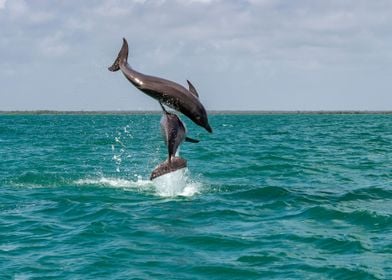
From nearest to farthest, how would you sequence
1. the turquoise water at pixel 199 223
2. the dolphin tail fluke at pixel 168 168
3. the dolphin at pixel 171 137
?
the turquoise water at pixel 199 223 < the dolphin at pixel 171 137 < the dolphin tail fluke at pixel 168 168

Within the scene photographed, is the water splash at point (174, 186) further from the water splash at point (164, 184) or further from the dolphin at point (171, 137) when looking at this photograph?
the dolphin at point (171, 137)

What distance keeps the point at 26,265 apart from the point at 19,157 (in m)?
25.3

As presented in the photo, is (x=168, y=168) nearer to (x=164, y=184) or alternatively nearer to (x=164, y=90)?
(x=164, y=90)

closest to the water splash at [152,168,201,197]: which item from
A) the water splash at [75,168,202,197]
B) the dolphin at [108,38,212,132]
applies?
the water splash at [75,168,202,197]

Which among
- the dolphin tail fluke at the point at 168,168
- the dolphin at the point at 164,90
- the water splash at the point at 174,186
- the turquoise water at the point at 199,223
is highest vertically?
the dolphin at the point at 164,90

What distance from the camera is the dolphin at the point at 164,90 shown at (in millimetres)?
15734

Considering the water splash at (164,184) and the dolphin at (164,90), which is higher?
the dolphin at (164,90)

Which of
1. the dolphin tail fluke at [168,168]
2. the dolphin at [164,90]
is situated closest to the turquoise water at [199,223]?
the dolphin tail fluke at [168,168]

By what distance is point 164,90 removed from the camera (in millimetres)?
15766

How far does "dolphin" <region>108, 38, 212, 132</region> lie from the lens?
51.6 feet

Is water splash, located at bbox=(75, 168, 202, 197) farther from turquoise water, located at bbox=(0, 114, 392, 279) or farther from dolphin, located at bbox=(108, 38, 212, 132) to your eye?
dolphin, located at bbox=(108, 38, 212, 132)

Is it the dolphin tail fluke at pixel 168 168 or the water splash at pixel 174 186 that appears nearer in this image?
the dolphin tail fluke at pixel 168 168

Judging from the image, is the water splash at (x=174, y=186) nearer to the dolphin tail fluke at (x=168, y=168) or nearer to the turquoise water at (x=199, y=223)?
the turquoise water at (x=199, y=223)

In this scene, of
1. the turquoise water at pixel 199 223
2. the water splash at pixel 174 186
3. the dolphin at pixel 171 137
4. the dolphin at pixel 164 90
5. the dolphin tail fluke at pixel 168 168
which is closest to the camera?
the turquoise water at pixel 199 223
